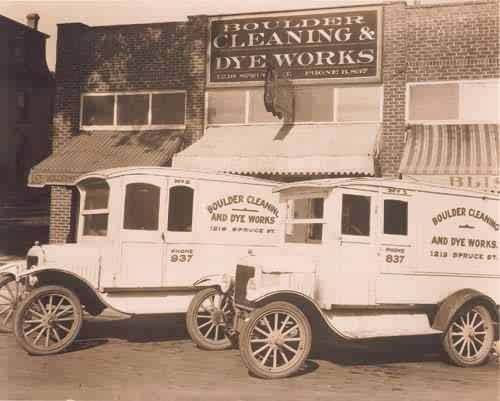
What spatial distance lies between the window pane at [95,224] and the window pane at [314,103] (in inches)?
293

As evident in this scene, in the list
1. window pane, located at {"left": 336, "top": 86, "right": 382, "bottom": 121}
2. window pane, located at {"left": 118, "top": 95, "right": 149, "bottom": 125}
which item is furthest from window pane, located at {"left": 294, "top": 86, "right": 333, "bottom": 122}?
window pane, located at {"left": 118, "top": 95, "right": 149, "bottom": 125}

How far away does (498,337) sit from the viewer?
7.98 metres

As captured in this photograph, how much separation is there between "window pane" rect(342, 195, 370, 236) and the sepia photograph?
2 cm

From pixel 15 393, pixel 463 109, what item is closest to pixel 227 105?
pixel 463 109

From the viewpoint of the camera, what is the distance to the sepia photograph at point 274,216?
22.5 feet

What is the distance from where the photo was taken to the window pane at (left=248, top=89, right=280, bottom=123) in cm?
1523

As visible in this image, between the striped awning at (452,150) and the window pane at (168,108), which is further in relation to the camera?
the window pane at (168,108)

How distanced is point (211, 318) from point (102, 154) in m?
8.12

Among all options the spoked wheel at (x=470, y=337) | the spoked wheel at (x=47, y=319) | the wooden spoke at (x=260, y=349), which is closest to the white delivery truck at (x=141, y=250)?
the spoked wheel at (x=47, y=319)

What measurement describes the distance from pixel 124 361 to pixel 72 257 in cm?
159

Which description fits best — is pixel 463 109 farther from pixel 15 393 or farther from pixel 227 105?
pixel 15 393

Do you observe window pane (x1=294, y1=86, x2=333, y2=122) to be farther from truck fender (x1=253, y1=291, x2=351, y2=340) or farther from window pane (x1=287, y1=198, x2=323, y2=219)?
truck fender (x1=253, y1=291, x2=351, y2=340)

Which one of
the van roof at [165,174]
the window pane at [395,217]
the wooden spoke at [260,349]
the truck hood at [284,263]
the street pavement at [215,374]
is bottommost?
the street pavement at [215,374]

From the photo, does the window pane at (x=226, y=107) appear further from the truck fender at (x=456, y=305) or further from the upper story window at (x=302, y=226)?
the truck fender at (x=456, y=305)
